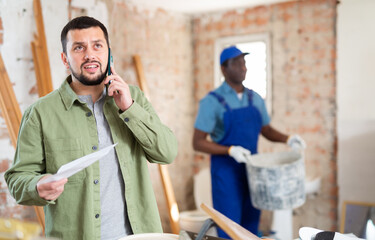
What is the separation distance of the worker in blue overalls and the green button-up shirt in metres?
1.27

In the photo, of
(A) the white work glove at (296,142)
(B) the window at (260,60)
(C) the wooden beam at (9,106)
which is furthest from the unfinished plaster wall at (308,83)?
(C) the wooden beam at (9,106)

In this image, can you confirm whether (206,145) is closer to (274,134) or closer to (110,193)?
(274,134)

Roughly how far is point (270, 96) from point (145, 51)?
123 cm

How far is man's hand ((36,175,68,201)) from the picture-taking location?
1.05 meters

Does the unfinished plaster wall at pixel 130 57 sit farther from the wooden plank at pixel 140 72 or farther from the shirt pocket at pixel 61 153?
the shirt pocket at pixel 61 153

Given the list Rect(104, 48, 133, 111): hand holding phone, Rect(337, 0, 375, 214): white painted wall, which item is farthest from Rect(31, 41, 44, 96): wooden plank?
Rect(337, 0, 375, 214): white painted wall

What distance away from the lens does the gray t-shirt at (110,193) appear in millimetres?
1342

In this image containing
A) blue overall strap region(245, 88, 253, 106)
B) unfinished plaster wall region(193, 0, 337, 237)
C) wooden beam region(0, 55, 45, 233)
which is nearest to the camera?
wooden beam region(0, 55, 45, 233)

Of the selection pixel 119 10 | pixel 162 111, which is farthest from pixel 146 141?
pixel 162 111

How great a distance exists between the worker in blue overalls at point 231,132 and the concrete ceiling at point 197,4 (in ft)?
3.87

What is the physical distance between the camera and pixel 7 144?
2133 millimetres

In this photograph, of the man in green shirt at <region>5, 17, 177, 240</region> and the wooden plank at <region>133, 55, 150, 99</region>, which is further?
the wooden plank at <region>133, 55, 150, 99</region>

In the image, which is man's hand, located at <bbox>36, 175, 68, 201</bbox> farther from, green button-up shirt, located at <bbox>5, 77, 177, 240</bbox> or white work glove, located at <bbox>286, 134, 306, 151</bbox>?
white work glove, located at <bbox>286, 134, 306, 151</bbox>

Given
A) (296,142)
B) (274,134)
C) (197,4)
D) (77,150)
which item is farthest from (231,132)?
(197,4)
